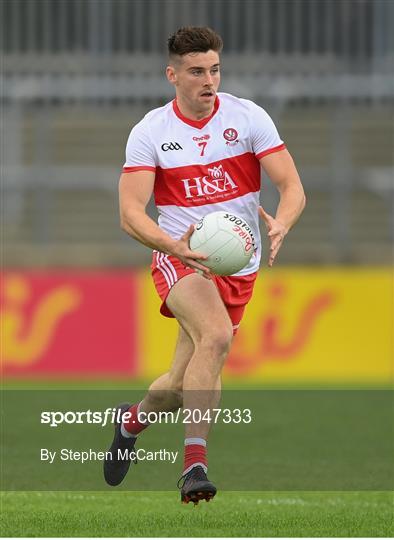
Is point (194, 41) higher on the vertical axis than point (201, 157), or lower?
higher

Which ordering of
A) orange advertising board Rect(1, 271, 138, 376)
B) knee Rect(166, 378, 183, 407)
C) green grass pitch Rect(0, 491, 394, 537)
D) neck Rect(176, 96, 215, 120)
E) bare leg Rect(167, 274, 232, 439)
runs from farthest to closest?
1. orange advertising board Rect(1, 271, 138, 376)
2. knee Rect(166, 378, 183, 407)
3. neck Rect(176, 96, 215, 120)
4. bare leg Rect(167, 274, 232, 439)
5. green grass pitch Rect(0, 491, 394, 537)

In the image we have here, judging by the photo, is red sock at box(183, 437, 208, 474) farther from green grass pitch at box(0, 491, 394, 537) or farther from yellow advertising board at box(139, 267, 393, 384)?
yellow advertising board at box(139, 267, 393, 384)

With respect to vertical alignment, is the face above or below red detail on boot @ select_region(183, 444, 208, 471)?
above

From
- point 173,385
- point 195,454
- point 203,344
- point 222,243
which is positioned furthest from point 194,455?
point 222,243

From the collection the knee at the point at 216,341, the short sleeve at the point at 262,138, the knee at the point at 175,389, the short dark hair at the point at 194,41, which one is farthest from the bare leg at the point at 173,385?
the short dark hair at the point at 194,41

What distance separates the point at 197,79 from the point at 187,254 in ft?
3.47

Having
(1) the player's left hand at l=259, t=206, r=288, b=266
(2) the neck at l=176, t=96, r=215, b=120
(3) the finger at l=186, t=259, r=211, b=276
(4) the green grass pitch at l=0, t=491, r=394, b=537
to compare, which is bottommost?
(4) the green grass pitch at l=0, t=491, r=394, b=537

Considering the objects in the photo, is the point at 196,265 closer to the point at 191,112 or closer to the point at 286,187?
the point at 286,187

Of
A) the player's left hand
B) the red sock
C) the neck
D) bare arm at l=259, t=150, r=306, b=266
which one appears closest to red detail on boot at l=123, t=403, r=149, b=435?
the red sock

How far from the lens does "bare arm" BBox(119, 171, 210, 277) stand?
6.73m

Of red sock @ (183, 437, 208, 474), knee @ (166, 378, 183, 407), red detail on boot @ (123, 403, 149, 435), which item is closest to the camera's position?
red sock @ (183, 437, 208, 474)

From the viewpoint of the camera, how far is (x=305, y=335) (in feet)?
50.4

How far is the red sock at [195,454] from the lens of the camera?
21.8 feet

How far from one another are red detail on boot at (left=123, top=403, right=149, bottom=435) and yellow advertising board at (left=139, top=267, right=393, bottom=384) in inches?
283
